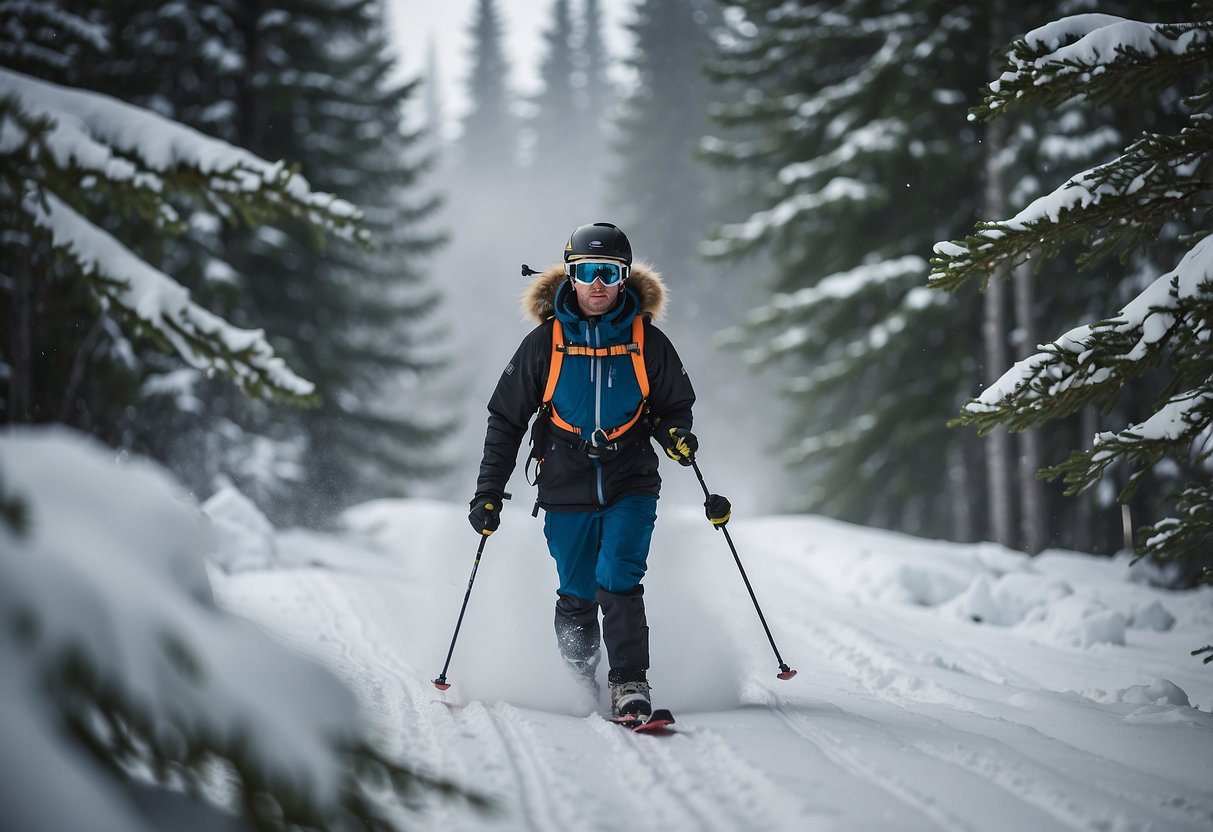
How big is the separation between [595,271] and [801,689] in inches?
111

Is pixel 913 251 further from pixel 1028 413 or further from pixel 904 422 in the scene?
pixel 1028 413

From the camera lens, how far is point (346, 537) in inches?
496

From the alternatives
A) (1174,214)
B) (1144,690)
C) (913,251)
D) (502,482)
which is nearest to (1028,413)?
(1174,214)

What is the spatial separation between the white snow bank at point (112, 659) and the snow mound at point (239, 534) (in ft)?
24.6

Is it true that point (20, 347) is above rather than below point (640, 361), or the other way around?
above

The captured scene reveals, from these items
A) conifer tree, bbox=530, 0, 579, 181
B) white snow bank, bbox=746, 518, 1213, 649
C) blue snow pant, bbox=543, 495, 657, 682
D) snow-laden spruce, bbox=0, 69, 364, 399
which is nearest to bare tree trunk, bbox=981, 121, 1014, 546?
white snow bank, bbox=746, 518, 1213, 649

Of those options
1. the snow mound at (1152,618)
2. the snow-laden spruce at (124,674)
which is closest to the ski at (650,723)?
the snow-laden spruce at (124,674)

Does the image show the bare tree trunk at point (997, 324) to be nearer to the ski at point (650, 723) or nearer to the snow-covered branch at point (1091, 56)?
the snow-covered branch at point (1091, 56)

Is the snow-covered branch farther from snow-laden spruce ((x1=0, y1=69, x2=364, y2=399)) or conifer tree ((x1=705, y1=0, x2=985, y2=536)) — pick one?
conifer tree ((x1=705, y1=0, x2=985, y2=536))

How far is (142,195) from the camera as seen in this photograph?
4.75m

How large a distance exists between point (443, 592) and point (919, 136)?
35.3ft

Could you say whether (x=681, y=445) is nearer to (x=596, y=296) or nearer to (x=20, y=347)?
(x=596, y=296)

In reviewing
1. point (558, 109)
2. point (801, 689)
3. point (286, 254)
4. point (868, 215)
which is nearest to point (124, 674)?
Answer: point (801, 689)

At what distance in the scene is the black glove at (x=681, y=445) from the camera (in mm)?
4676
